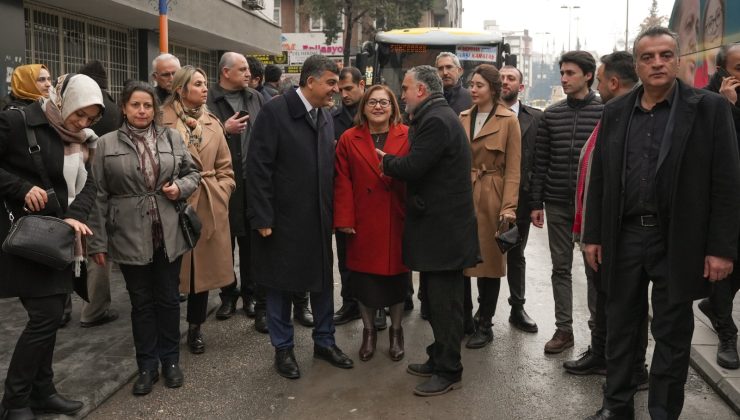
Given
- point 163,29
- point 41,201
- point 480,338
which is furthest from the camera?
point 163,29

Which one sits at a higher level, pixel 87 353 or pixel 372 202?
pixel 372 202

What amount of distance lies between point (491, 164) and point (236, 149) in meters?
2.21

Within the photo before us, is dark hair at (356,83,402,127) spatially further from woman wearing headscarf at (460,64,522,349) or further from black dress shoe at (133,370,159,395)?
black dress shoe at (133,370,159,395)

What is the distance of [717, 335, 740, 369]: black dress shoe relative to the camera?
4.96 metres

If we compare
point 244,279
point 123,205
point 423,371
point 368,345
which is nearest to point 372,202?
point 368,345

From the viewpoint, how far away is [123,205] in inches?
Result: 178

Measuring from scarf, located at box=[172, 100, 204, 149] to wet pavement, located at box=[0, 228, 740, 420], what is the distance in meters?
1.57

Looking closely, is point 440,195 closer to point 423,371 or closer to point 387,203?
point 387,203

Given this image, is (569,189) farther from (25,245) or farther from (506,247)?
(25,245)

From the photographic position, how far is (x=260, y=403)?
14.7 ft

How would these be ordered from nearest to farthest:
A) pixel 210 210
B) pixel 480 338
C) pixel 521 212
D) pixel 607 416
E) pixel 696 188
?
pixel 696 188, pixel 607 416, pixel 210 210, pixel 480 338, pixel 521 212

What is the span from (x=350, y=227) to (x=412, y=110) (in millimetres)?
952

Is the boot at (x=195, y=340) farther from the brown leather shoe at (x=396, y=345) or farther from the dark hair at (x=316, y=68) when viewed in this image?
the dark hair at (x=316, y=68)

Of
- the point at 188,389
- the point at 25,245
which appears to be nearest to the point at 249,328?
the point at 188,389
